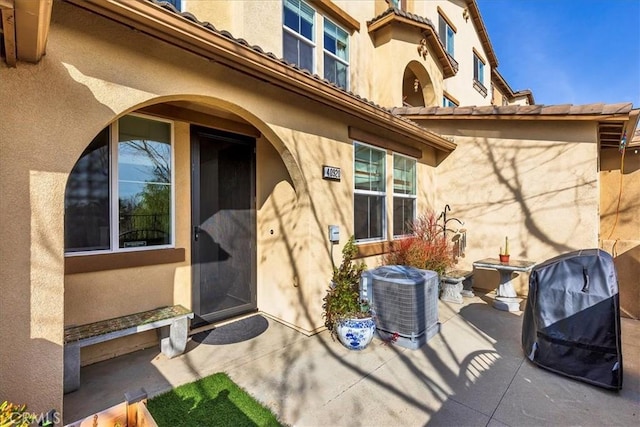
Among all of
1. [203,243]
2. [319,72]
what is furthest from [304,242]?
[319,72]

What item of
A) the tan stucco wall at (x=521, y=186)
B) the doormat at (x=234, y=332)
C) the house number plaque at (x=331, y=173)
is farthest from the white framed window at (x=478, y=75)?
the doormat at (x=234, y=332)

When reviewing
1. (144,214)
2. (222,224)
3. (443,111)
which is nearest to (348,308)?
(222,224)

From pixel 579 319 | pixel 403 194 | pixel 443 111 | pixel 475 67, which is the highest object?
pixel 475 67

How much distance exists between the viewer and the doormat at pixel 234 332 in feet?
15.4

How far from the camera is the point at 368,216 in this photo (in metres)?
6.34

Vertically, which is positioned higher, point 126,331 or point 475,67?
point 475,67

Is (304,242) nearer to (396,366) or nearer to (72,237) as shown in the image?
(396,366)

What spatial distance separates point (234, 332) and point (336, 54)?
7.16 m

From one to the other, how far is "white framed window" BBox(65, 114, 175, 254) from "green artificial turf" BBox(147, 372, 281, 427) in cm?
212

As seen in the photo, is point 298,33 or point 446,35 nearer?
point 298,33

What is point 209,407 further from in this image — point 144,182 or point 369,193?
point 369,193

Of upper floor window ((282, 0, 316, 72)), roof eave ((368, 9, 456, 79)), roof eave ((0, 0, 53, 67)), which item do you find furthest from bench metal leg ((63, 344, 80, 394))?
roof eave ((368, 9, 456, 79))

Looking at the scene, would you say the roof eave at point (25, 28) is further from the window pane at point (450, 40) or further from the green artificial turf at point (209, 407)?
the window pane at point (450, 40)

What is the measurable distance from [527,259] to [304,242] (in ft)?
18.1
